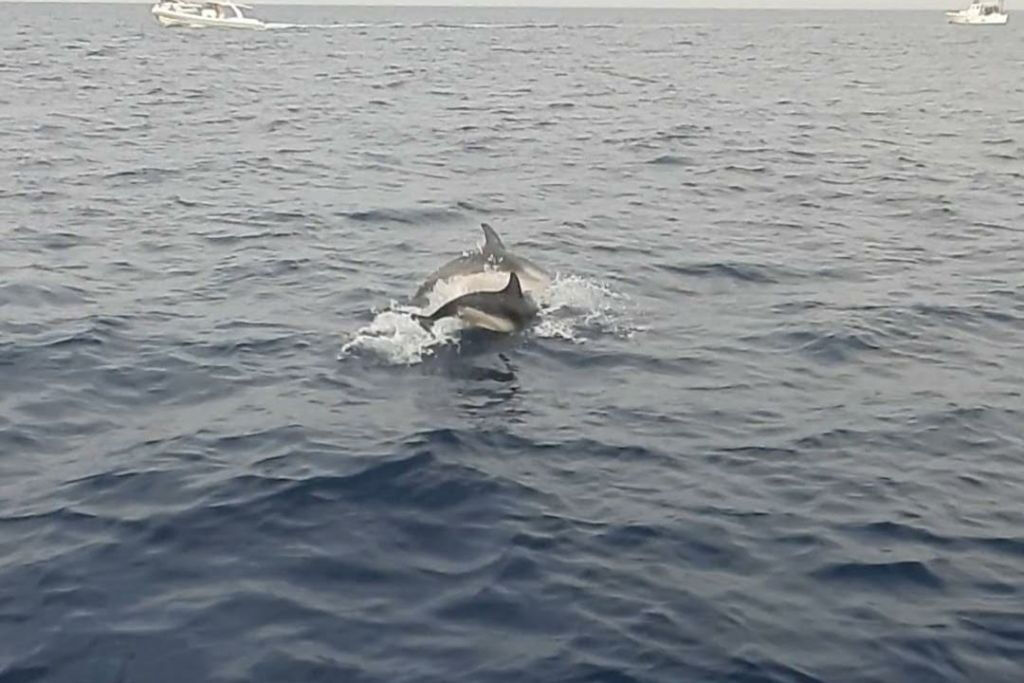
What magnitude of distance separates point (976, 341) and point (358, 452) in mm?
10104

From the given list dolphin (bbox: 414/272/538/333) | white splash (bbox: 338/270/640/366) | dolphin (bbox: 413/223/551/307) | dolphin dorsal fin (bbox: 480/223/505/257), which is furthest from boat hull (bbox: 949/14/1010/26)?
dolphin (bbox: 414/272/538/333)

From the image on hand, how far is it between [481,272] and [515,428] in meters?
5.58

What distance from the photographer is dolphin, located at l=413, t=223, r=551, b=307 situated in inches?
756

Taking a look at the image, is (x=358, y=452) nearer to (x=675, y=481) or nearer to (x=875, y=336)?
(x=675, y=481)

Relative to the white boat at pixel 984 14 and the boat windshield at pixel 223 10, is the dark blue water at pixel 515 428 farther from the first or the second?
the white boat at pixel 984 14

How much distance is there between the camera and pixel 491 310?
18.0 meters

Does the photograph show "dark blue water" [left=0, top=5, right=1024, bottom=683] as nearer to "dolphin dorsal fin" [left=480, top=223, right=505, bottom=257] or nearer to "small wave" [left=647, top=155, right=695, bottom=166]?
"dolphin dorsal fin" [left=480, top=223, right=505, bottom=257]

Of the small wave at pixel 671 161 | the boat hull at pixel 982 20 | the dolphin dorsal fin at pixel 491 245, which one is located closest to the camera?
the dolphin dorsal fin at pixel 491 245

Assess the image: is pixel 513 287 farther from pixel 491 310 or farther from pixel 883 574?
pixel 883 574

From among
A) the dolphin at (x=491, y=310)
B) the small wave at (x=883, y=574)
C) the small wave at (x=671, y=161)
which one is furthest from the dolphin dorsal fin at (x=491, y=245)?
the small wave at (x=671, y=161)

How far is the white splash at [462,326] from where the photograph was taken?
17.2m

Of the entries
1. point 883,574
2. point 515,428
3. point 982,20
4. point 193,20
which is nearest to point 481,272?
point 515,428

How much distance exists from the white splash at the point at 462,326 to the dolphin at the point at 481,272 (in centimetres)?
2

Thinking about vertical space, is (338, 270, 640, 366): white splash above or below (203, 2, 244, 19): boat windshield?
above
